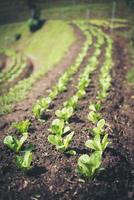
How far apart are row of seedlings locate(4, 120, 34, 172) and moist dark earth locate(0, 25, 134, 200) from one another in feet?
0.46

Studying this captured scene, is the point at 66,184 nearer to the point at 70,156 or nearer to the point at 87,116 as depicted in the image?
the point at 70,156

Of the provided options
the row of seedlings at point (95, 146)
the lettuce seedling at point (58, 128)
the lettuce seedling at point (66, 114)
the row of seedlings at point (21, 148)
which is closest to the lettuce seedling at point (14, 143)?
the row of seedlings at point (21, 148)

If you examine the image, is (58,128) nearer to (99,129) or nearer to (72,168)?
(99,129)

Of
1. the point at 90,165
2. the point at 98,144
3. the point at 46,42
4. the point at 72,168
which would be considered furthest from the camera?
the point at 46,42

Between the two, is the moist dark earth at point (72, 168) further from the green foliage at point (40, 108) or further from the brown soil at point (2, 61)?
the brown soil at point (2, 61)

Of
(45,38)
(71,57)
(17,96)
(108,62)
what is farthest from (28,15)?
(17,96)

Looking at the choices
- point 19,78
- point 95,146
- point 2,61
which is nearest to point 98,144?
point 95,146

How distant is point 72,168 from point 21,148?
1.45 m

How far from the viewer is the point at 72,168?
6980mm

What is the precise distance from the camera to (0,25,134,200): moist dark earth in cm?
624

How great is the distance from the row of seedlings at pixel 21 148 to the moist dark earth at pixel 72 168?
0.14m

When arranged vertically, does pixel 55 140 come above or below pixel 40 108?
above

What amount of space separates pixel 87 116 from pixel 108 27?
2494 cm

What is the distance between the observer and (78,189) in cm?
631
